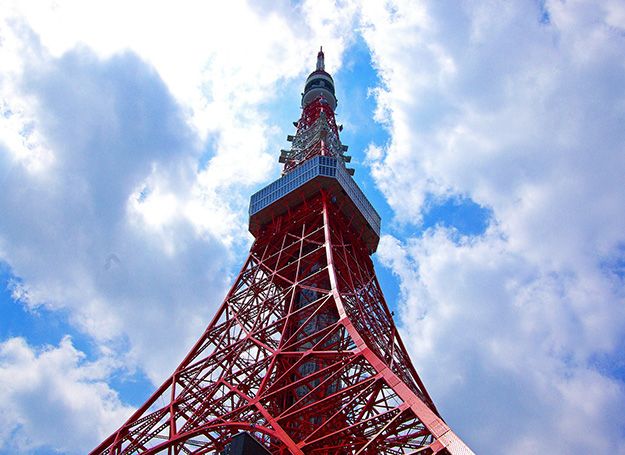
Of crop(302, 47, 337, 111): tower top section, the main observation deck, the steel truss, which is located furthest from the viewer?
crop(302, 47, 337, 111): tower top section

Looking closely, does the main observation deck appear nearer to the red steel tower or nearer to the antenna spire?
the red steel tower

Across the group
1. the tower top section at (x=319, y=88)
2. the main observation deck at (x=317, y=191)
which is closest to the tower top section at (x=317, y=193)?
the main observation deck at (x=317, y=191)

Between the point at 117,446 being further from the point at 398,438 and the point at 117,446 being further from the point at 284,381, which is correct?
the point at 398,438

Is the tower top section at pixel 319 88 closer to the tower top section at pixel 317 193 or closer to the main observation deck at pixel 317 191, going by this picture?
the tower top section at pixel 317 193

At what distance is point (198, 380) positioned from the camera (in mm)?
26781

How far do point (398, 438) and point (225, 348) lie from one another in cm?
1096

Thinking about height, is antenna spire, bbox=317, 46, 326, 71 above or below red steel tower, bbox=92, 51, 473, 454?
above

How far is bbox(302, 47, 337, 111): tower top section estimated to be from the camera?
48.4 meters

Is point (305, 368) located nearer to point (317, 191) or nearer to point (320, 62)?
point (317, 191)

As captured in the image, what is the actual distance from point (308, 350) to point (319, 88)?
29.4m

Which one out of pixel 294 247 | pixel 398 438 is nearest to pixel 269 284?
pixel 294 247

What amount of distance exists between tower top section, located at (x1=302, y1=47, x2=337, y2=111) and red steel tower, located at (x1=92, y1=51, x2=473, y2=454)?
490cm

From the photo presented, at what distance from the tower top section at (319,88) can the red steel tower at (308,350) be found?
4.90 metres

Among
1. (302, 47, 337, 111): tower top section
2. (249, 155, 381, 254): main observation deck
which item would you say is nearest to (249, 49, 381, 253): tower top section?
(249, 155, 381, 254): main observation deck
